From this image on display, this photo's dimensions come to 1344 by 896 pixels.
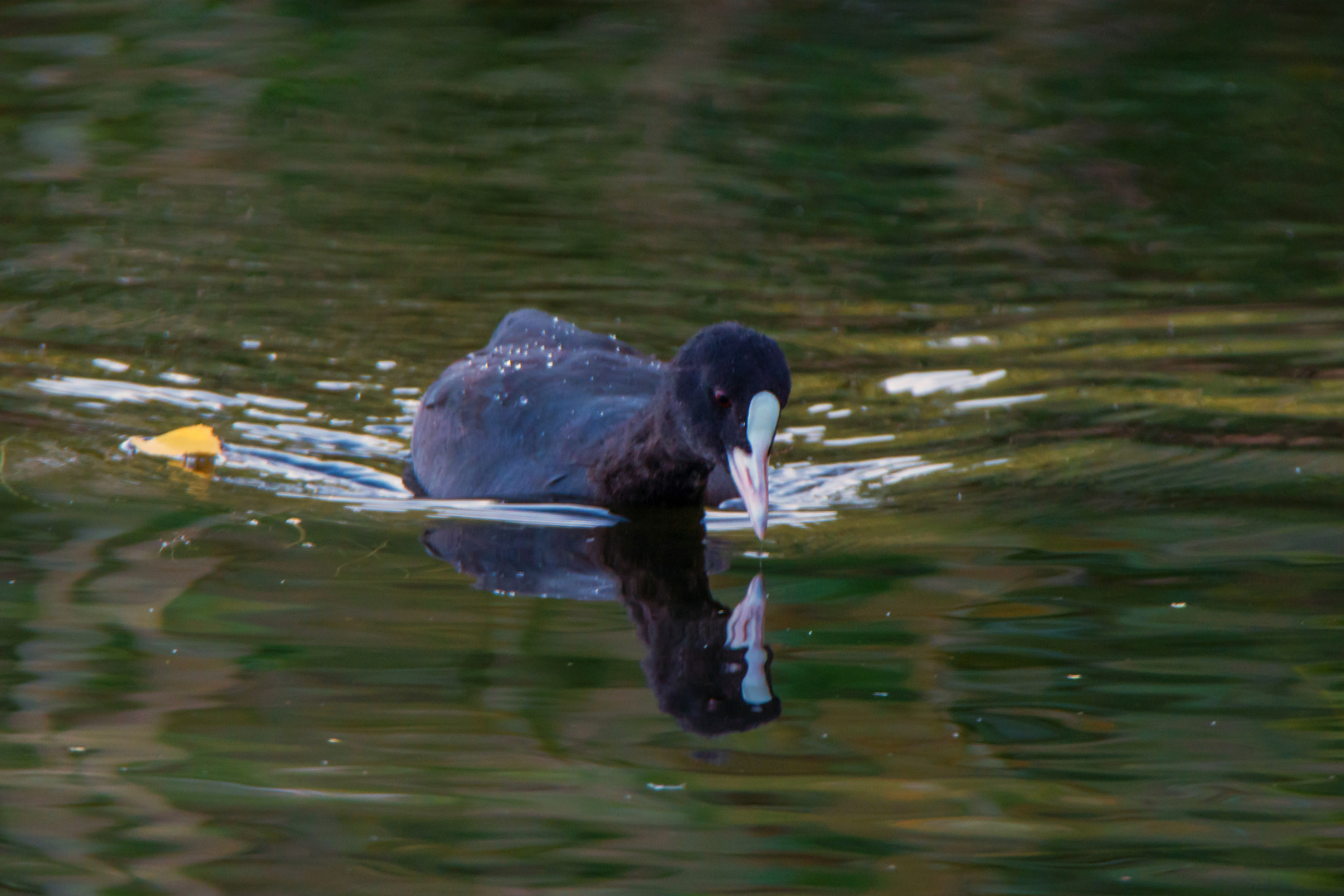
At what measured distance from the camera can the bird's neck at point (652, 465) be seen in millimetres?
5594

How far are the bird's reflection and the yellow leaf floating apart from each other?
1193 millimetres

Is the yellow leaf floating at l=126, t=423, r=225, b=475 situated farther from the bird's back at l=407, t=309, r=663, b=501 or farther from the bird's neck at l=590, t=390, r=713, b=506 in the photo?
the bird's neck at l=590, t=390, r=713, b=506

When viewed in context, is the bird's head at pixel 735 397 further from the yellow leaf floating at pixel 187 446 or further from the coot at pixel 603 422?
the yellow leaf floating at pixel 187 446

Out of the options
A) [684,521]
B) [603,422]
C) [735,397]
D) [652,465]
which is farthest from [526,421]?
[735,397]

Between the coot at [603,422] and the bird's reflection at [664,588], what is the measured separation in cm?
19

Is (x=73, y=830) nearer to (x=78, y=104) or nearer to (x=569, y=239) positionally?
(x=569, y=239)

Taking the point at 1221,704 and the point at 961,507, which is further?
the point at 961,507

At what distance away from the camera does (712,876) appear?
323 cm

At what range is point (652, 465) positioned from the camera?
5.67 meters

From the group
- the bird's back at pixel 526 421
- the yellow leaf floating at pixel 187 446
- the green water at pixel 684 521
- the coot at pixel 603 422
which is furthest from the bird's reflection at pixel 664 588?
the yellow leaf floating at pixel 187 446

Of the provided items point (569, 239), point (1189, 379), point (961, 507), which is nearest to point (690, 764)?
point (961, 507)

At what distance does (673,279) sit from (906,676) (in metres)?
4.99

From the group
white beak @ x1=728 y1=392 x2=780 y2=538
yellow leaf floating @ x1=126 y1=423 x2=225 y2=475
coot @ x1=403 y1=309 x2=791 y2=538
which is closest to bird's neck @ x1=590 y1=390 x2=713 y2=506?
coot @ x1=403 y1=309 x2=791 y2=538

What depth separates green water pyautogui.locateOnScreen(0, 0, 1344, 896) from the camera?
3463 millimetres
